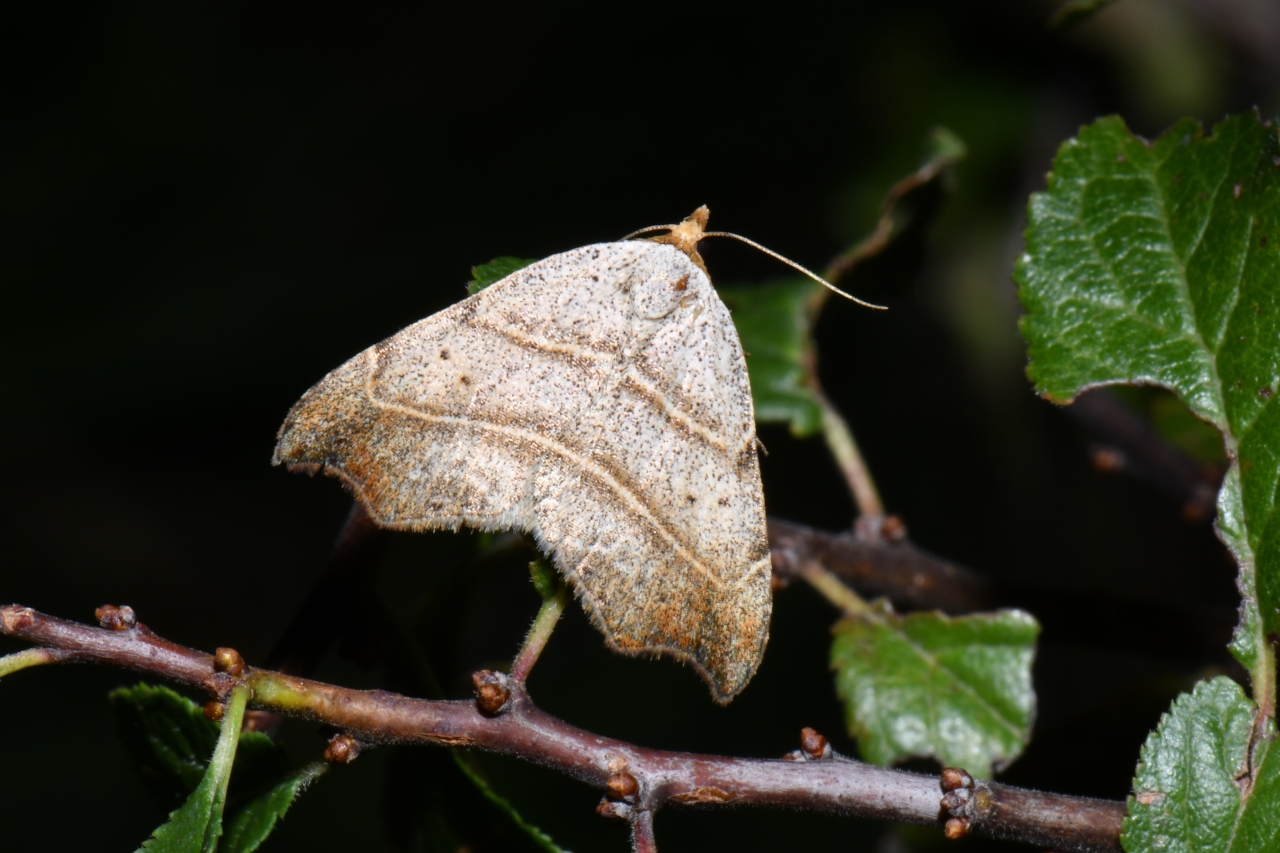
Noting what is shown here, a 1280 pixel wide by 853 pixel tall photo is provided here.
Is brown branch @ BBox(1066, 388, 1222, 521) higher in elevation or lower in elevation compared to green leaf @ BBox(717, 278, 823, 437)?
lower

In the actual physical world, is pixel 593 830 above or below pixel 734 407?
below

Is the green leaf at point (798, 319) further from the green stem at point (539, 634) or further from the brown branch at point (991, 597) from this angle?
the green stem at point (539, 634)

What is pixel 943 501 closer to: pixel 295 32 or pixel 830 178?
pixel 830 178

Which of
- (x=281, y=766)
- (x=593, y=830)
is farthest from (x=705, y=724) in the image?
(x=281, y=766)

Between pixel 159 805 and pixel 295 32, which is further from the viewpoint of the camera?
pixel 295 32

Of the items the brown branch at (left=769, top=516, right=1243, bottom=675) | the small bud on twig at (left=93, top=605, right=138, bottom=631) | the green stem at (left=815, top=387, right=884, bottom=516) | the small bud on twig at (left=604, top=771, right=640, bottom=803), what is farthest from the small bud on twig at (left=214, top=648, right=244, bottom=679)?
the green stem at (left=815, top=387, right=884, bottom=516)

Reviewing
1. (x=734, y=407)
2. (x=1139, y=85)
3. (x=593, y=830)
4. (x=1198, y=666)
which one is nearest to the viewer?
(x=734, y=407)

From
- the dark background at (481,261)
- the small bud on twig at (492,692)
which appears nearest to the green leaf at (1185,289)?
the small bud on twig at (492,692)

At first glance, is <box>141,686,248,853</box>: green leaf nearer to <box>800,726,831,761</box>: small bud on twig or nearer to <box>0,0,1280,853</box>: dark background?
<box>800,726,831,761</box>: small bud on twig
